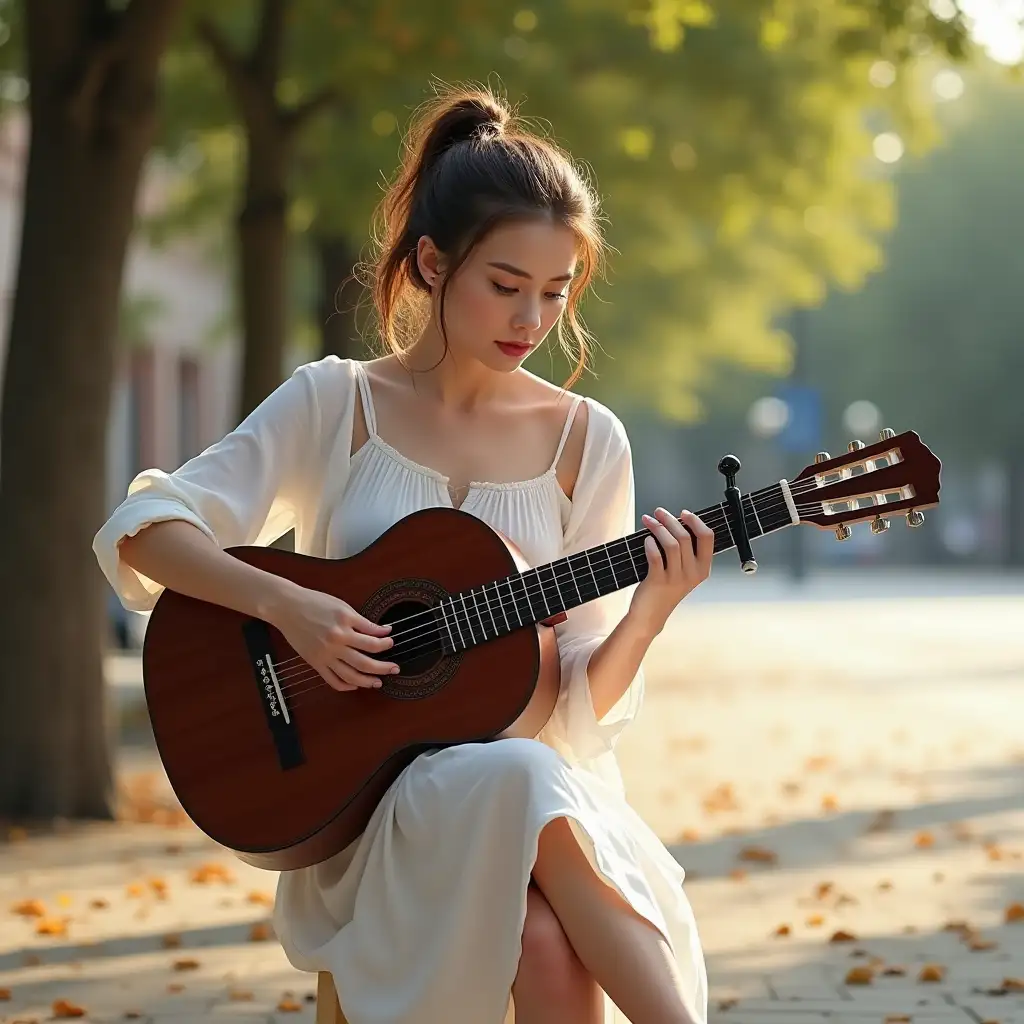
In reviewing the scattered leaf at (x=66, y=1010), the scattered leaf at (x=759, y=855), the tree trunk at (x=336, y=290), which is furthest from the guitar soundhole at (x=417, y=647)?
the tree trunk at (x=336, y=290)

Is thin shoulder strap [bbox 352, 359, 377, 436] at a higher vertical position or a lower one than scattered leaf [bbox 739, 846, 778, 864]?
higher

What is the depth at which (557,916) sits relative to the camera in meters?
3.05

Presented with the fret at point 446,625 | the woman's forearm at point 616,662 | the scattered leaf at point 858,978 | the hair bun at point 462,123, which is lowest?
the scattered leaf at point 858,978

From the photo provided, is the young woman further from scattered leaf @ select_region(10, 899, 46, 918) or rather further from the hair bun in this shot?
scattered leaf @ select_region(10, 899, 46, 918)

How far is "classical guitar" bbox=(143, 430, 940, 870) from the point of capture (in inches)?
130

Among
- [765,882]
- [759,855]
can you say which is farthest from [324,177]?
[765,882]

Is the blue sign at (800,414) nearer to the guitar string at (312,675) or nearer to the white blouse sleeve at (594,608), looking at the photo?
the white blouse sleeve at (594,608)

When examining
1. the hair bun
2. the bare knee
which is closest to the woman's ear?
the hair bun

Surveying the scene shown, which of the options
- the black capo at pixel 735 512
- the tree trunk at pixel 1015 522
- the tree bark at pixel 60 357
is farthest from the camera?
the tree trunk at pixel 1015 522

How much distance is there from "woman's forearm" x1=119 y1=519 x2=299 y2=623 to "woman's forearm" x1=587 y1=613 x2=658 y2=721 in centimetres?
57

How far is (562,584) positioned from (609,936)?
68 cm

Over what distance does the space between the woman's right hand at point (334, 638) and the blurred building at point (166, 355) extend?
19.2 meters

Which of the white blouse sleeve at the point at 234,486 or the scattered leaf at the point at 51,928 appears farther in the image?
the scattered leaf at the point at 51,928

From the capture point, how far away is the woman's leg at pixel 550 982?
117 inches
